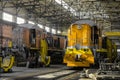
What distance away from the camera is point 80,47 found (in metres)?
20.2

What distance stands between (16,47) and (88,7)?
734 inches

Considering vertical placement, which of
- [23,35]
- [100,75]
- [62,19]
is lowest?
[100,75]

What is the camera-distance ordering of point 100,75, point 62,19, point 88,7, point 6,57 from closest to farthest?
point 100,75, point 6,57, point 88,7, point 62,19

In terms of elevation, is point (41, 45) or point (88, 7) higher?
point (88, 7)

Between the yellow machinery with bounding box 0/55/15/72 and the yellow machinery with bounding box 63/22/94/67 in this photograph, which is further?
the yellow machinery with bounding box 63/22/94/67

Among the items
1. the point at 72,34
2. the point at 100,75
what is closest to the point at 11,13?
the point at 72,34

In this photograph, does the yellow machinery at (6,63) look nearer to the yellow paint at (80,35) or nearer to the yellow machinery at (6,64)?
the yellow machinery at (6,64)

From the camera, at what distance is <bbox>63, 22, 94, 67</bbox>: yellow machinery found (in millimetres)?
19594

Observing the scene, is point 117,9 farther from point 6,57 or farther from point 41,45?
point 6,57

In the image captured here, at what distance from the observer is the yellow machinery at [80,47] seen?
19594mm

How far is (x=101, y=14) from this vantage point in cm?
4231

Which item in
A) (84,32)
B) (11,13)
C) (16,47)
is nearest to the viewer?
(84,32)

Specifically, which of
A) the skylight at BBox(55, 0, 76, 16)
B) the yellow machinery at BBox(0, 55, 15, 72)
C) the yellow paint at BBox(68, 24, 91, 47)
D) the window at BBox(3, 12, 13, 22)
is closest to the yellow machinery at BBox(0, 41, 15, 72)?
the yellow machinery at BBox(0, 55, 15, 72)

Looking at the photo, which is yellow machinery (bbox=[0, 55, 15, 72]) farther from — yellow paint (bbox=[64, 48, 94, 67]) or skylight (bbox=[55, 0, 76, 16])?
skylight (bbox=[55, 0, 76, 16])
